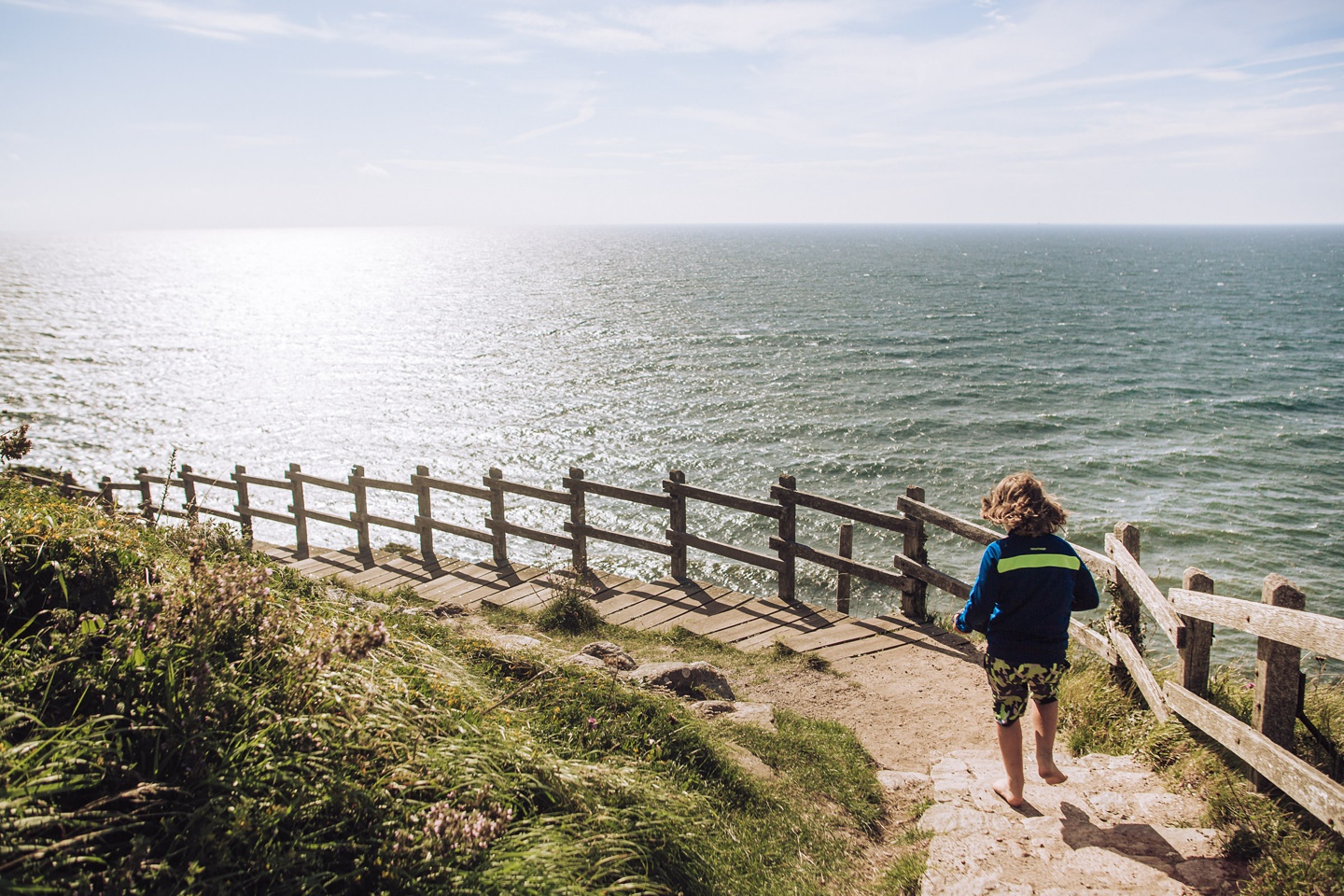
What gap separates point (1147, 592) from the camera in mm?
5617

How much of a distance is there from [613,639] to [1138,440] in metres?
29.8

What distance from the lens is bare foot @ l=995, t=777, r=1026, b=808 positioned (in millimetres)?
4648

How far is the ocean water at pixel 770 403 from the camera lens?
24703 mm

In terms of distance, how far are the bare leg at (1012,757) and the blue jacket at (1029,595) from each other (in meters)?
0.38

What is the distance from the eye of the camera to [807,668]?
766cm

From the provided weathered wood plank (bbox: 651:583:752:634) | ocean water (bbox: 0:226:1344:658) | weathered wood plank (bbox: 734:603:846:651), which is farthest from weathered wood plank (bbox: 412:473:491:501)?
ocean water (bbox: 0:226:1344:658)

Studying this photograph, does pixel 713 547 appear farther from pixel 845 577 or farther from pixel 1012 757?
pixel 1012 757

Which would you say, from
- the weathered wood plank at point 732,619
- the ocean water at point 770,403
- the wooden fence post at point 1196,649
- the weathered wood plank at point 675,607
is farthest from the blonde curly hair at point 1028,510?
the ocean water at point 770,403

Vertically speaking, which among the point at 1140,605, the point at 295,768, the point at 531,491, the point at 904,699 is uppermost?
the point at 295,768

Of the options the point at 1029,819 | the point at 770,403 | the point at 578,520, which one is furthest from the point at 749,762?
the point at 770,403

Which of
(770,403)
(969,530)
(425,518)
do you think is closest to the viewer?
(969,530)

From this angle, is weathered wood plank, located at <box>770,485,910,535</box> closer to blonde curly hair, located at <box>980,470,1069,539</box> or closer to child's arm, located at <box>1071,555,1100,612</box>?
child's arm, located at <box>1071,555,1100,612</box>

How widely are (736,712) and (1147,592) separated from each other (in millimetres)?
2989

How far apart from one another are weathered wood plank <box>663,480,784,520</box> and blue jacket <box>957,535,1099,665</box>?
14.6 ft
